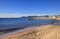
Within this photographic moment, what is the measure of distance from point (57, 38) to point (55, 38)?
205mm

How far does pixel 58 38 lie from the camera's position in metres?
12.0

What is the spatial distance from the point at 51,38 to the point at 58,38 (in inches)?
27.7

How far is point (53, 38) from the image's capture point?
12117 millimetres

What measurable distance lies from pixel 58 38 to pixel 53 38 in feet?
1.65

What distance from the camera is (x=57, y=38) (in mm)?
12023

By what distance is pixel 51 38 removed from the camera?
1209cm

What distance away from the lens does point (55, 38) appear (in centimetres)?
1202

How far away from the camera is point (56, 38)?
12.0m

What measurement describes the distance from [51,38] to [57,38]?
23.8 inches

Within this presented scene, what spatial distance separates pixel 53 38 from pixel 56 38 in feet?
1.00

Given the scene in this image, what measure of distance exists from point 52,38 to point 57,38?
503mm

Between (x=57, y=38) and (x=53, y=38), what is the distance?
40 centimetres

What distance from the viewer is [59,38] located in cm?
1193
